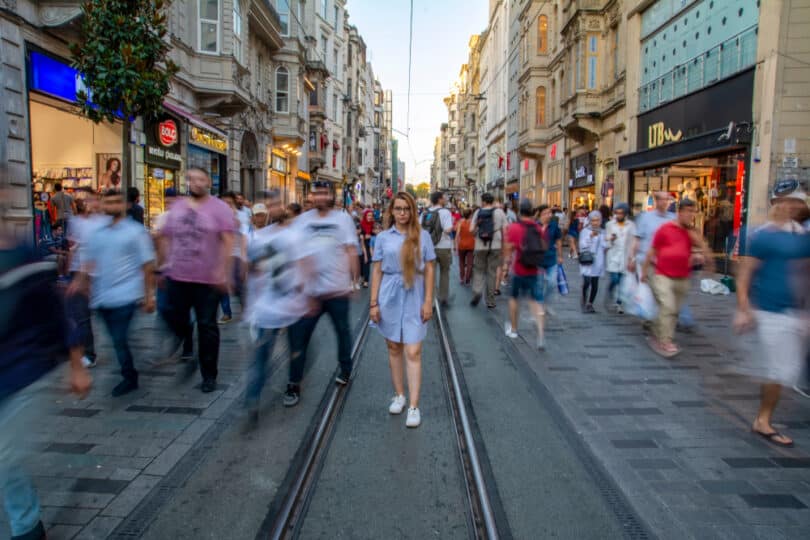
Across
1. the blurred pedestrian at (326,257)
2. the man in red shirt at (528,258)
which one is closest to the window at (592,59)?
the man in red shirt at (528,258)

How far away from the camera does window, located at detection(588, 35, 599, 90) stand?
85.3ft

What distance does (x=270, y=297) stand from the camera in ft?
16.3

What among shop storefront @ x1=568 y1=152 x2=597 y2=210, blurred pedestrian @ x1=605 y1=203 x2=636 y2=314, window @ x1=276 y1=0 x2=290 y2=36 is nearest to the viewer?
blurred pedestrian @ x1=605 y1=203 x2=636 y2=314

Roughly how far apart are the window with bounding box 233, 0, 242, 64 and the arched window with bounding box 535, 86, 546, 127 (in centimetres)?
2036

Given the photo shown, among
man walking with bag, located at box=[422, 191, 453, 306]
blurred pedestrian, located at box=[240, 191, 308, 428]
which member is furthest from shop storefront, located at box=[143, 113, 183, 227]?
blurred pedestrian, located at box=[240, 191, 308, 428]

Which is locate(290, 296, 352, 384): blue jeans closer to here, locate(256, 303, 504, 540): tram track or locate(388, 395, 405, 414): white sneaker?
locate(256, 303, 504, 540): tram track

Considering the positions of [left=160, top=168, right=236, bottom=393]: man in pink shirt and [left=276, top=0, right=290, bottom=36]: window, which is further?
[left=276, top=0, right=290, bottom=36]: window

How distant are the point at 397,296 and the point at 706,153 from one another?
14.8m

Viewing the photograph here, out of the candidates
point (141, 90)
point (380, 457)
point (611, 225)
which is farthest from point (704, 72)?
point (380, 457)

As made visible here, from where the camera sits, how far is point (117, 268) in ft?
17.1

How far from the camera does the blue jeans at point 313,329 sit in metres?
5.44

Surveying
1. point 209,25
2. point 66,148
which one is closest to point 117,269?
point 66,148

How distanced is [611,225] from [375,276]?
5981 mm

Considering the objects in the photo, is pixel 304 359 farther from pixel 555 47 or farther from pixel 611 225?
pixel 555 47
